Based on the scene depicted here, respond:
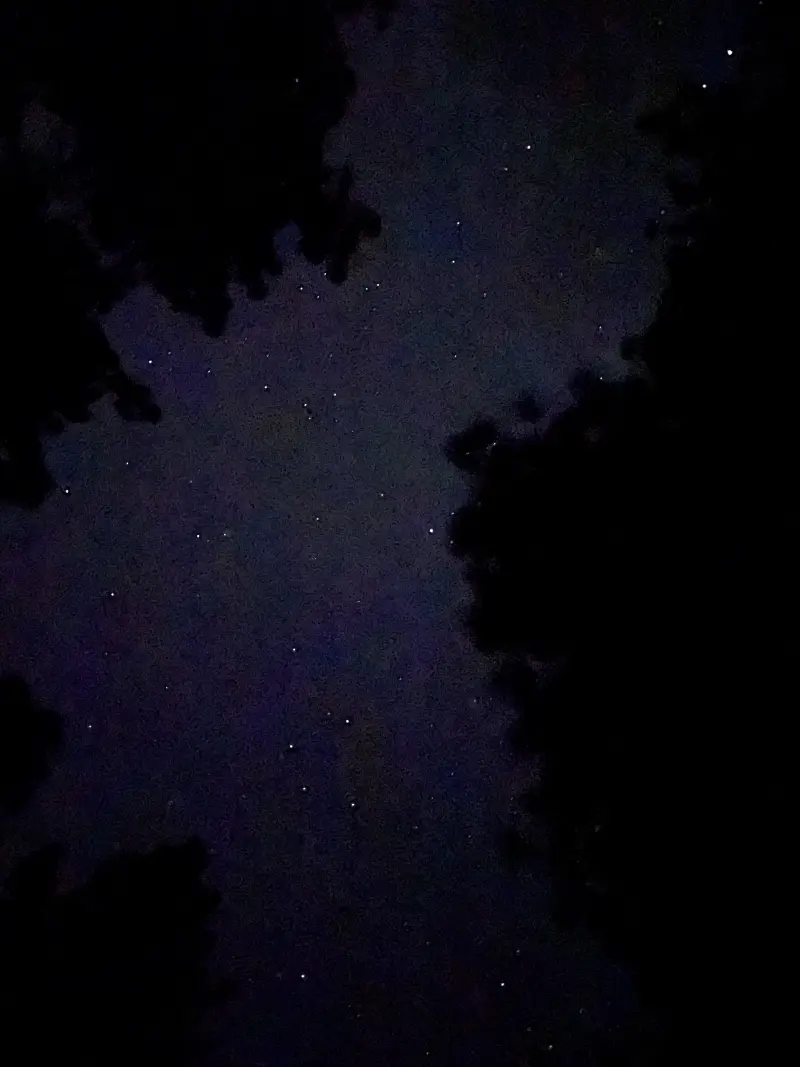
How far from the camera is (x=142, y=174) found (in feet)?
4.91

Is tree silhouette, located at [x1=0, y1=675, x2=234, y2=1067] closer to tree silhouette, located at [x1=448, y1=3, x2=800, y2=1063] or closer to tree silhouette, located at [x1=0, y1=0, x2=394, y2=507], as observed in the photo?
tree silhouette, located at [x1=0, y1=0, x2=394, y2=507]

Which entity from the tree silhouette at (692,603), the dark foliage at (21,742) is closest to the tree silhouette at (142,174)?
the dark foliage at (21,742)

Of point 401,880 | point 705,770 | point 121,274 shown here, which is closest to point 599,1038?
point 401,880

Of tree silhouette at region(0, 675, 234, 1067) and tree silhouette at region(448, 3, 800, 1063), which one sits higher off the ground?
tree silhouette at region(448, 3, 800, 1063)

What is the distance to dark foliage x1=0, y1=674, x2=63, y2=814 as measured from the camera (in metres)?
1.55

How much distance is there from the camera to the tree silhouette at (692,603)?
3.83ft

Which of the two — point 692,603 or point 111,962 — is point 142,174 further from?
point 111,962

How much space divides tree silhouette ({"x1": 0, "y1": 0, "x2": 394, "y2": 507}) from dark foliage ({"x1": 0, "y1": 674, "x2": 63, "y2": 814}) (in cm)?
39

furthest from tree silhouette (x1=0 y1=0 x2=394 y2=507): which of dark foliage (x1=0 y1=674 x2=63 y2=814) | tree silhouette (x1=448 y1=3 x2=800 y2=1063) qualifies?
tree silhouette (x1=448 y1=3 x2=800 y2=1063)

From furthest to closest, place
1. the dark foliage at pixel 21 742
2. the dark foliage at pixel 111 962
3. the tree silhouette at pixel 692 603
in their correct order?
the dark foliage at pixel 21 742, the dark foliage at pixel 111 962, the tree silhouette at pixel 692 603

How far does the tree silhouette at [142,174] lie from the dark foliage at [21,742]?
0.39m

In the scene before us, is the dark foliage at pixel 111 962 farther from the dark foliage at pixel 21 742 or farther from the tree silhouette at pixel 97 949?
the dark foliage at pixel 21 742

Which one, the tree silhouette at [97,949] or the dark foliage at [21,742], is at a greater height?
the dark foliage at [21,742]

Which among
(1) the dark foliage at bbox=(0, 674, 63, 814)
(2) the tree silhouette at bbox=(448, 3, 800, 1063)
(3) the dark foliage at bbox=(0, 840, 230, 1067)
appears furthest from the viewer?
(1) the dark foliage at bbox=(0, 674, 63, 814)
